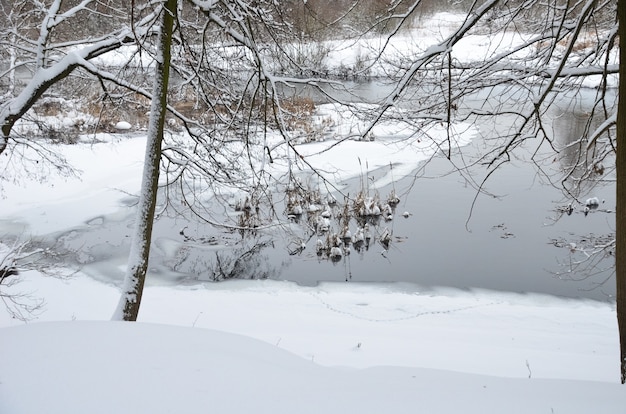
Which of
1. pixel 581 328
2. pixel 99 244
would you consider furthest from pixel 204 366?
pixel 99 244

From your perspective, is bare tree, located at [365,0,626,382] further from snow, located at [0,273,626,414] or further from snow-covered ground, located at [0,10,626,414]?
snow-covered ground, located at [0,10,626,414]

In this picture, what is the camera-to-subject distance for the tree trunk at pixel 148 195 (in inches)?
169

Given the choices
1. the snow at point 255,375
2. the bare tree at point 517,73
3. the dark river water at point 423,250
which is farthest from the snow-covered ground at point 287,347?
the bare tree at point 517,73

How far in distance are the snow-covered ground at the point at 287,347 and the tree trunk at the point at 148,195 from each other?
1.88 feet

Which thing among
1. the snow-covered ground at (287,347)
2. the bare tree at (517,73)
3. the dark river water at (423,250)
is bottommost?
the snow-covered ground at (287,347)

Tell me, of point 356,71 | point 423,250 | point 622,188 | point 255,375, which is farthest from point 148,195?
point 423,250

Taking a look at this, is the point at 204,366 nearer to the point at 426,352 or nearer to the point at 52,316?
the point at 426,352

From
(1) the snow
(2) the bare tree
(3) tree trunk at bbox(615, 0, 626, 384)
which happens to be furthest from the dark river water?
(3) tree trunk at bbox(615, 0, 626, 384)

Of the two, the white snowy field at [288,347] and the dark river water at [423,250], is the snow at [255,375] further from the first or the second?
Result: the dark river water at [423,250]

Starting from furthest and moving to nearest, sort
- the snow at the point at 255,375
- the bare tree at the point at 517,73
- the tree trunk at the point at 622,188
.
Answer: the bare tree at the point at 517,73
the tree trunk at the point at 622,188
the snow at the point at 255,375

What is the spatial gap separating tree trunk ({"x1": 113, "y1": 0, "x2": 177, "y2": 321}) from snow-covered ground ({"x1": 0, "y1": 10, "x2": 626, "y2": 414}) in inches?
22.5

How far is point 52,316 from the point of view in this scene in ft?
22.8

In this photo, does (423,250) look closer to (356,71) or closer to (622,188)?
(356,71)

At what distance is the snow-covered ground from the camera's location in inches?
85.5
